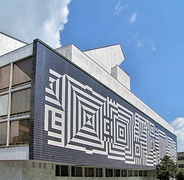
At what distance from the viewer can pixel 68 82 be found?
20000mm

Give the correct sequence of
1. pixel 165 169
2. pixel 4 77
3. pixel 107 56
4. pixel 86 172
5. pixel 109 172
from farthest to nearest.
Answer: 1. pixel 165 169
2. pixel 107 56
3. pixel 109 172
4. pixel 86 172
5. pixel 4 77

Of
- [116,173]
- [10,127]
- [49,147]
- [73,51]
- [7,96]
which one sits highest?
[73,51]

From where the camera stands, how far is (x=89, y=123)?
22000 millimetres

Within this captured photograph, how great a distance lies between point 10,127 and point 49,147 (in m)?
3.20

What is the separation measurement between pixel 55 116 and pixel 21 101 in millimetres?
2419

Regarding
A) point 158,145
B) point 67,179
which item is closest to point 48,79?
point 67,179

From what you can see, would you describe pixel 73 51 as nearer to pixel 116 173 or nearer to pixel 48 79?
pixel 48 79

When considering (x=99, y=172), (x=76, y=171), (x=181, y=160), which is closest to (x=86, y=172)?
(x=76, y=171)

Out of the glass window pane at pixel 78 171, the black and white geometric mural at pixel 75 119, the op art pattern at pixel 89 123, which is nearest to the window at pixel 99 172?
the black and white geometric mural at pixel 75 119

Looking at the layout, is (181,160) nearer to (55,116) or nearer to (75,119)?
(75,119)

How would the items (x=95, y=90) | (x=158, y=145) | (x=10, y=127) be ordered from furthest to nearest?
(x=158, y=145), (x=95, y=90), (x=10, y=127)

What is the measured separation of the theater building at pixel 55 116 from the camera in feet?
56.3

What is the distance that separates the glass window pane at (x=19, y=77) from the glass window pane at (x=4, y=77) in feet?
2.23

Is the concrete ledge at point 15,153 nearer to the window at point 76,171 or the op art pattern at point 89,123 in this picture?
the op art pattern at point 89,123
